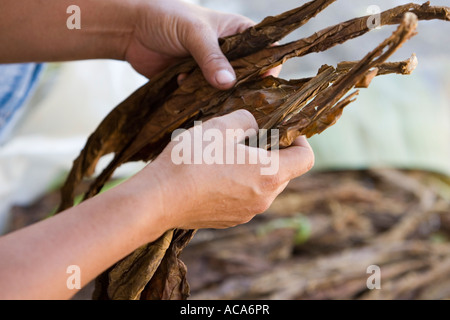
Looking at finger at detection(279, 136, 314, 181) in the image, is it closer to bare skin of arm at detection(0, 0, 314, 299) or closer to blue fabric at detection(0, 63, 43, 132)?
bare skin of arm at detection(0, 0, 314, 299)

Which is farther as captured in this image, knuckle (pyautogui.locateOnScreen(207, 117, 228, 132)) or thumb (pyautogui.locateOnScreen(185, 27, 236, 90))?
thumb (pyautogui.locateOnScreen(185, 27, 236, 90))

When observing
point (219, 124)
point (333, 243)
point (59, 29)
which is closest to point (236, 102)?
point (219, 124)

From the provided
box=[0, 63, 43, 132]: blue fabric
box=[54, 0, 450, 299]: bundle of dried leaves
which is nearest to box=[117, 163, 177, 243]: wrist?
box=[54, 0, 450, 299]: bundle of dried leaves

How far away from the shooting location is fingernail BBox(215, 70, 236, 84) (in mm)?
900

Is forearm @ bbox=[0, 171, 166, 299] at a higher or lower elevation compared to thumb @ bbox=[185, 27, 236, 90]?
lower

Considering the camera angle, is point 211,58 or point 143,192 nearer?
point 143,192

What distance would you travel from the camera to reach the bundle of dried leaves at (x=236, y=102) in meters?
0.76

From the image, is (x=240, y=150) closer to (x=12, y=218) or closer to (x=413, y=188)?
(x=12, y=218)

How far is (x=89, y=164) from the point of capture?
1063 millimetres

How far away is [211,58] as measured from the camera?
0.93 m

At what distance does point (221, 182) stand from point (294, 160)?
4.9 inches

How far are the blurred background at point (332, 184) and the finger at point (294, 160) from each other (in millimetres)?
588

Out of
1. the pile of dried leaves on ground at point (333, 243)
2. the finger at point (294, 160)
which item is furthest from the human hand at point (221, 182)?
the pile of dried leaves on ground at point (333, 243)

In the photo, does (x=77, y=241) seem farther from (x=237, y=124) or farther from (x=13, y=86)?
(x=13, y=86)
